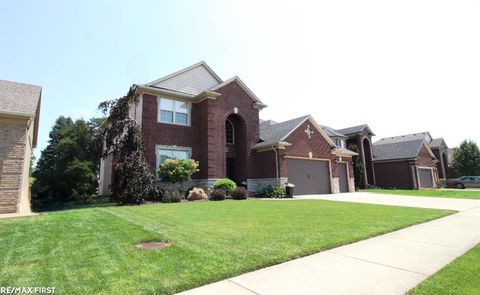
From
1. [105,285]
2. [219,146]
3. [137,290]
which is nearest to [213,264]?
[137,290]

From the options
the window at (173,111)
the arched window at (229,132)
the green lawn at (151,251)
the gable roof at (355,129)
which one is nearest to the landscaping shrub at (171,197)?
the window at (173,111)

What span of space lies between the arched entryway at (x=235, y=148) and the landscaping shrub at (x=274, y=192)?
218cm

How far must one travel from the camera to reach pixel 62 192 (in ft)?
62.6

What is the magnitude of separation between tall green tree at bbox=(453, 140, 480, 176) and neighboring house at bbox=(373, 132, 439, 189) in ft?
33.6

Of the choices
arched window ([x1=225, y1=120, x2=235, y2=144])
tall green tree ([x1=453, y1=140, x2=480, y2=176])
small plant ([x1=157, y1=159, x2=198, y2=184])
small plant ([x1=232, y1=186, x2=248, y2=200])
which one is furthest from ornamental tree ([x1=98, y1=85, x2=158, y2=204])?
tall green tree ([x1=453, y1=140, x2=480, y2=176])

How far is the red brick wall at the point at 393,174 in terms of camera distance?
3347 cm

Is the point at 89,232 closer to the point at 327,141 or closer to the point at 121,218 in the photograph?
the point at 121,218

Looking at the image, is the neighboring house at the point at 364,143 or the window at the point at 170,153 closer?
the window at the point at 170,153

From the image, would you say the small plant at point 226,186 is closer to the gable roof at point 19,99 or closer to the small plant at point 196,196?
the small plant at point 196,196

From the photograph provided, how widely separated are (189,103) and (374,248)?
16.7 metres

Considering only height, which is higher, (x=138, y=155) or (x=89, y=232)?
(x=138, y=155)

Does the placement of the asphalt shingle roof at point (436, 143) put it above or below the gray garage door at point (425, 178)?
above

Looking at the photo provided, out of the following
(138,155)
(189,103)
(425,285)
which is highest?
(189,103)

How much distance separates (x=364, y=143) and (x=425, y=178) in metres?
8.71
